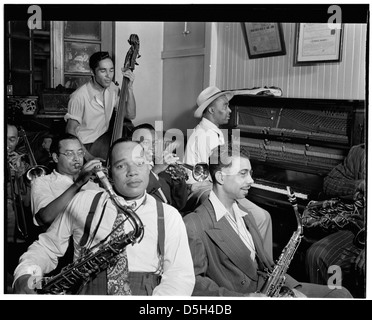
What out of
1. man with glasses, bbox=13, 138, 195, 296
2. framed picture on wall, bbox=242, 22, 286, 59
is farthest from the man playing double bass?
framed picture on wall, bbox=242, 22, 286, 59

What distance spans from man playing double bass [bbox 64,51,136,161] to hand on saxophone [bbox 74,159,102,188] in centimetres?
7

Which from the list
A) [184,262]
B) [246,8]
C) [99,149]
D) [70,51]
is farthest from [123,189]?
[246,8]

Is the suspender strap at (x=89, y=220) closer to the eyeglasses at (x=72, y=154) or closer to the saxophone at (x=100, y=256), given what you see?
the saxophone at (x=100, y=256)

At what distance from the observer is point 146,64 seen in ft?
11.4

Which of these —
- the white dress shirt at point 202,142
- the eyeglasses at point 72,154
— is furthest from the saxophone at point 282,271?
the eyeglasses at point 72,154

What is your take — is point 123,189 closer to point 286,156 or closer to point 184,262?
point 184,262

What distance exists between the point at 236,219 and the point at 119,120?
78 cm

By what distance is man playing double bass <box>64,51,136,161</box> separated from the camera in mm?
3434

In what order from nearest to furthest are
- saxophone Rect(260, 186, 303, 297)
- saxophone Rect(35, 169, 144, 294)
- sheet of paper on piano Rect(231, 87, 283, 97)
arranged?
saxophone Rect(35, 169, 144, 294) → saxophone Rect(260, 186, 303, 297) → sheet of paper on piano Rect(231, 87, 283, 97)

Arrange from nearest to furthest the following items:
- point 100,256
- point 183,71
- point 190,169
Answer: point 100,256 < point 190,169 < point 183,71

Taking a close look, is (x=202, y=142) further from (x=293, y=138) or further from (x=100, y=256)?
(x=100, y=256)

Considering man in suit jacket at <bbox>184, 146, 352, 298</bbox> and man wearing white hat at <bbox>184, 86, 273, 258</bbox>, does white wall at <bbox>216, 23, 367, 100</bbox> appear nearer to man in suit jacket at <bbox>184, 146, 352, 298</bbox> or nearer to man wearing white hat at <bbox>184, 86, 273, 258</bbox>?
man wearing white hat at <bbox>184, 86, 273, 258</bbox>

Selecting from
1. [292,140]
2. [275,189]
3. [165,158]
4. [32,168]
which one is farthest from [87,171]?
[292,140]

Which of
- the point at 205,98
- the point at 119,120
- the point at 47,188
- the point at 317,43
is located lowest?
the point at 47,188
